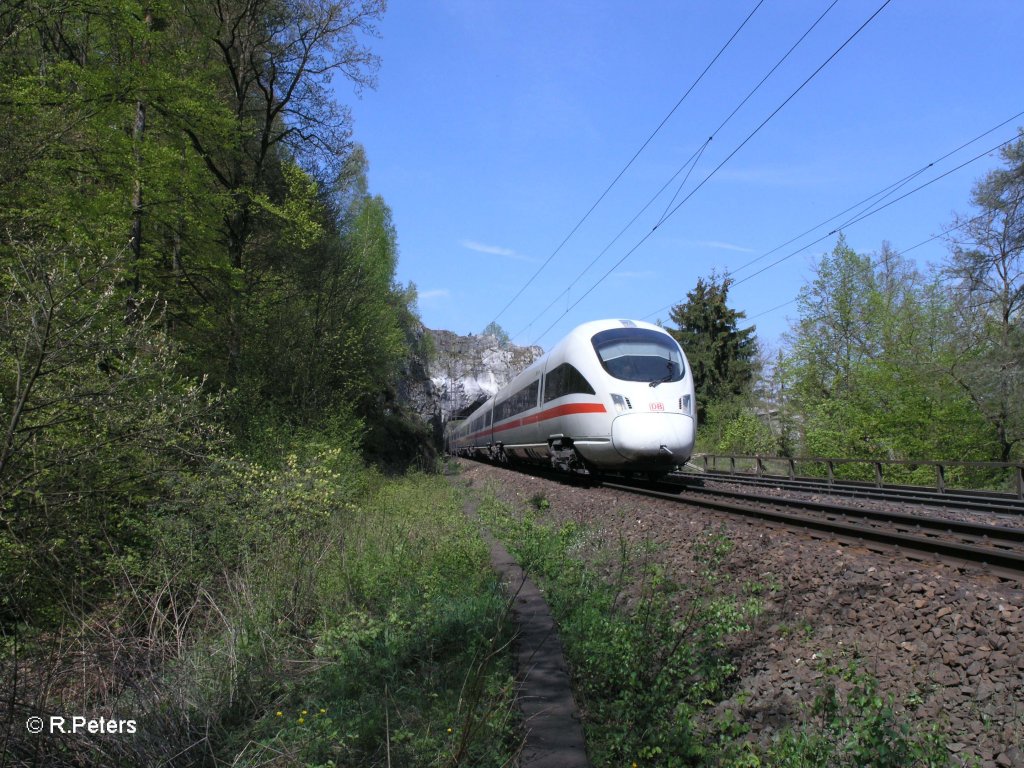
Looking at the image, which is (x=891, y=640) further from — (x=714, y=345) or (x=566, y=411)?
(x=714, y=345)

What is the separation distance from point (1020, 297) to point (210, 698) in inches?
969

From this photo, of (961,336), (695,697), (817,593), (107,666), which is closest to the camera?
(107,666)

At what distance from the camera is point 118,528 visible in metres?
7.49

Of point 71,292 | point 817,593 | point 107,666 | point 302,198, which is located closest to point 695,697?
point 817,593

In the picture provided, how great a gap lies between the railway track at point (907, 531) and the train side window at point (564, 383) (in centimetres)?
351

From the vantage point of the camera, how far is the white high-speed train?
504 inches

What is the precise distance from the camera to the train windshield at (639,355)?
13.3 m

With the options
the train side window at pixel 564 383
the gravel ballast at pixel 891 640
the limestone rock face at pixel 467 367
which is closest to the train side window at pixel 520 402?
the train side window at pixel 564 383

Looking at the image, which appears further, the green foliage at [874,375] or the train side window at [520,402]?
the green foliage at [874,375]

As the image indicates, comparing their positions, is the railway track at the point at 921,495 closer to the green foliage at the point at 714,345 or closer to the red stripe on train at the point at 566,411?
the red stripe on train at the point at 566,411

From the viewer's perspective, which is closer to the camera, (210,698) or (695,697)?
(210,698)

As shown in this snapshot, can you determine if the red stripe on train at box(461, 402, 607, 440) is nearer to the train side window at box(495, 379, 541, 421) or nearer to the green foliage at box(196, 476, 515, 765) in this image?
the train side window at box(495, 379, 541, 421)

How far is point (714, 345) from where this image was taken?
40062 mm

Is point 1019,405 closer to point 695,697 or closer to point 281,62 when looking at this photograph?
point 695,697
